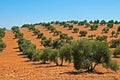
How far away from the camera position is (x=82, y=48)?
47938mm

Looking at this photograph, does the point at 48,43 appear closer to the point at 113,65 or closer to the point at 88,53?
the point at 113,65

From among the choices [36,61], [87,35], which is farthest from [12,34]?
[36,61]

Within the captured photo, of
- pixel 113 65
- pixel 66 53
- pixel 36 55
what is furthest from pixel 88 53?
pixel 36 55

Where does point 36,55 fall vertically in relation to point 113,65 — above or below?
below

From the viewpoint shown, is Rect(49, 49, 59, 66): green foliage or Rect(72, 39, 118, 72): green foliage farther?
Rect(49, 49, 59, 66): green foliage

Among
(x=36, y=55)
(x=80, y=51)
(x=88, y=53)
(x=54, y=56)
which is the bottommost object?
(x=36, y=55)

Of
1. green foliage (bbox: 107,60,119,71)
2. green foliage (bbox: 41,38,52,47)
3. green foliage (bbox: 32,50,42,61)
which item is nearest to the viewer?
green foliage (bbox: 107,60,119,71)

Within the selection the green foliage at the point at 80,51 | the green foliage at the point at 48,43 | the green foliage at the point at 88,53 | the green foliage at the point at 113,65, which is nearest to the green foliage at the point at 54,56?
the green foliage at the point at 88,53

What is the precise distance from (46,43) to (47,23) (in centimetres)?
5779

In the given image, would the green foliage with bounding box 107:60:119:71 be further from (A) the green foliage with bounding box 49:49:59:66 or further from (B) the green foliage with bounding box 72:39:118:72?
(A) the green foliage with bounding box 49:49:59:66

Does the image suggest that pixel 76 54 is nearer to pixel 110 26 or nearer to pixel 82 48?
pixel 82 48

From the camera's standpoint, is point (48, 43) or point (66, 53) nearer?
point (66, 53)

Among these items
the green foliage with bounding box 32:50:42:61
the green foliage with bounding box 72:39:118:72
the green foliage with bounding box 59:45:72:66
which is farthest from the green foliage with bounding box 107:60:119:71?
the green foliage with bounding box 32:50:42:61

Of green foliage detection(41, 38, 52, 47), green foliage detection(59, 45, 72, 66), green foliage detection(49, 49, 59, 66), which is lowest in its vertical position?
green foliage detection(41, 38, 52, 47)
